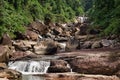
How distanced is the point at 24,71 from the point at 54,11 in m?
57.7

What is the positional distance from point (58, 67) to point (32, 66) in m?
3.89

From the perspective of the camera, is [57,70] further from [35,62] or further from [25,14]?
[25,14]

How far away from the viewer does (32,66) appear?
31.9 metres

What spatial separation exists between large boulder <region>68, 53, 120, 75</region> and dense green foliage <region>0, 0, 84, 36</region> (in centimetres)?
1582

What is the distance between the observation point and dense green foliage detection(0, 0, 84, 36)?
46.6 metres

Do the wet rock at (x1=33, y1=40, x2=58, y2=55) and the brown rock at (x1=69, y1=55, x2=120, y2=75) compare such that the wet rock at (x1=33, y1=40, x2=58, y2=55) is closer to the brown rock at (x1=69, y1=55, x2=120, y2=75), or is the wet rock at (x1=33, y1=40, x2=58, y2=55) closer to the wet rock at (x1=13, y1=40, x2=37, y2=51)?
the wet rock at (x1=13, y1=40, x2=37, y2=51)

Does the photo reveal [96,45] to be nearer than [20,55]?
No

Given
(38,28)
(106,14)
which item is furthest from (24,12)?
(106,14)

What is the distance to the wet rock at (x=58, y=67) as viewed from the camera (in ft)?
94.8

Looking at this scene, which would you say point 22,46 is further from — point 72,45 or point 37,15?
point 37,15

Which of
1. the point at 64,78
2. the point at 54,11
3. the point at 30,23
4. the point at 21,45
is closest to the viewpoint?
the point at 64,78

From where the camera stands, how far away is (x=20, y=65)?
107ft

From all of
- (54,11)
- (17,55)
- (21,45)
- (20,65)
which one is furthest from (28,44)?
(54,11)

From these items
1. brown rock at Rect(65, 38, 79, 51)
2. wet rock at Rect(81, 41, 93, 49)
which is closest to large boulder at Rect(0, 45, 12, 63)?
brown rock at Rect(65, 38, 79, 51)
